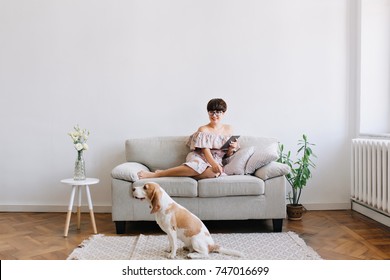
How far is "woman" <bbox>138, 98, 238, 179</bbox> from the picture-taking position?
3.32 m

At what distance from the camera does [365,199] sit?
12.1 feet

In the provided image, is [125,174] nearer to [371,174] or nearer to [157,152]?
[157,152]

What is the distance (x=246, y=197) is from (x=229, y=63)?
1531 mm

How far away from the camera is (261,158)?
336 cm

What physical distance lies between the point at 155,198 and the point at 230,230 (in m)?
1.12

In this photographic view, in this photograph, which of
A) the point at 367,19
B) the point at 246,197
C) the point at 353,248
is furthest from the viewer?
the point at 367,19

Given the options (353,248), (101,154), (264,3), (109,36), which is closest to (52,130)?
(101,154)

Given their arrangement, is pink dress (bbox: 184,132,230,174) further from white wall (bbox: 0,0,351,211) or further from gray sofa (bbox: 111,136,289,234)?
white wall (bbox: 0,0,351,211)

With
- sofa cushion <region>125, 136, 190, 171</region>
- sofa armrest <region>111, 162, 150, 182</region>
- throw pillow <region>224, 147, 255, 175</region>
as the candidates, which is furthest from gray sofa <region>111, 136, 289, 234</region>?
sofa cushion <region>125, 136, 190, 171</region>

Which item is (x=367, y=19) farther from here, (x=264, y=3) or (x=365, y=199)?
(x=365, y=199)

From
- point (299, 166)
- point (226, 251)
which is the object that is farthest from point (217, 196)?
point (299, 166)

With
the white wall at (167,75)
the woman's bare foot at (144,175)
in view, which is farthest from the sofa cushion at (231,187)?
the white wall at (167,75)

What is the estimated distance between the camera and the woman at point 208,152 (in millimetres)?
3320

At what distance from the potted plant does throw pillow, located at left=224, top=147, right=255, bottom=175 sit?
50cm
